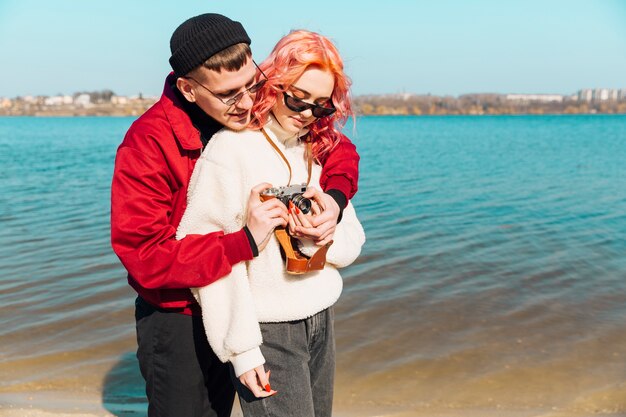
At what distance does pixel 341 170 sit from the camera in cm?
274

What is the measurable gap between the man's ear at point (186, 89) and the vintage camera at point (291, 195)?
1.51 feet

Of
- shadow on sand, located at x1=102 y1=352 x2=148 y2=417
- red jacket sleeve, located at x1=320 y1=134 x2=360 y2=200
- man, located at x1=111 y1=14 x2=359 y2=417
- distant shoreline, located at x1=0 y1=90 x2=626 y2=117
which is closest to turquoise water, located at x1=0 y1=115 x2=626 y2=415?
shadow on sand, located at x1=102 y1=352 x2=148 y2=417

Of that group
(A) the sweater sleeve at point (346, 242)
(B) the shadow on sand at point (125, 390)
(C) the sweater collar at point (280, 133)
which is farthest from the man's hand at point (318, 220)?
(B) the shadow on sand at point (125, 390)

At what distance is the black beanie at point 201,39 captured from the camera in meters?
2.25

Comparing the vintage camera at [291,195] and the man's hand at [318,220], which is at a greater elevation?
the vintage camera at [291,195]

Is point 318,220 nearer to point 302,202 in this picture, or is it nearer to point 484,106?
point 302,202

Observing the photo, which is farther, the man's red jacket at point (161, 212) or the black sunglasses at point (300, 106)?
the black sunglasses at point (300, 106)

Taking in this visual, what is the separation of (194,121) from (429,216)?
1016 cm

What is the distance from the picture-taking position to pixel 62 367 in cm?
526

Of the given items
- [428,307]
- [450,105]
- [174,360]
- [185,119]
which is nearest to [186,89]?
[185,119]

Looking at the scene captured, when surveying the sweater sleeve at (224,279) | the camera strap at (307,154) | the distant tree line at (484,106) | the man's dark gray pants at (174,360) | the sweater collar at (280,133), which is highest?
the sweater collar at (280,133)

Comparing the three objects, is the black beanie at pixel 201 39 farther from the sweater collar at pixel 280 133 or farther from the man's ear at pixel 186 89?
the sweater collar at pixel 280 133

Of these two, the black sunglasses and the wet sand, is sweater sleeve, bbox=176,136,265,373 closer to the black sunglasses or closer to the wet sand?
the black sunglasses

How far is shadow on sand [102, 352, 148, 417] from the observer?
4.35 metres
